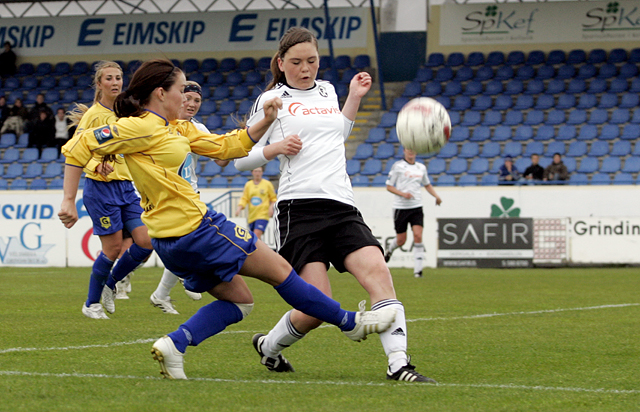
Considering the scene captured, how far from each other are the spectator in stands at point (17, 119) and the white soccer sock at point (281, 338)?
75.0ft

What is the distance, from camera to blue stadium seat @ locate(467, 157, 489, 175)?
2191 centimetres

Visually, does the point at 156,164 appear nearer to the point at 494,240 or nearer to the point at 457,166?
the point at 494,240

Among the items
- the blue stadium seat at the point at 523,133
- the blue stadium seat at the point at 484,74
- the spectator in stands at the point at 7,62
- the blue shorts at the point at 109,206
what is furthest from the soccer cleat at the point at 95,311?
the spectator in stands at the point at 7,62

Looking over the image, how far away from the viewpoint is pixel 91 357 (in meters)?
5.42

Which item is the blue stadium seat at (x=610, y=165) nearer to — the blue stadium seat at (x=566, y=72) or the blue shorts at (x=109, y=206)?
the blue stadium seat at (x=566, y=72)

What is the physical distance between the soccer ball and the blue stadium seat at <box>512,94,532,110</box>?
19.5m

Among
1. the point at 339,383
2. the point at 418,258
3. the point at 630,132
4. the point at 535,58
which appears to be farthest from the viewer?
the point at 535,58

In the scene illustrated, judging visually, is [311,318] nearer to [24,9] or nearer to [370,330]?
[370,330]

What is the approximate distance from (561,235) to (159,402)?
15.2 metres

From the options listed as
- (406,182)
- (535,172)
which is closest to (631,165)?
(535,172)

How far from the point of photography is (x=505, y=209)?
19188 millimetres

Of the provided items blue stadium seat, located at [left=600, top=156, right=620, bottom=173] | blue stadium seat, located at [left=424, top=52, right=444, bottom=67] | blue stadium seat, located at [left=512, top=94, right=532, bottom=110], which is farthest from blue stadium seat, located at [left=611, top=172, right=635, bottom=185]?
blue stadium seat, located at [left=424, top=52, right=444, bottom=67]

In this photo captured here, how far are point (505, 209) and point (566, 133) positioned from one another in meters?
4.79

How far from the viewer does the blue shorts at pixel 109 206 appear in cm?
802
